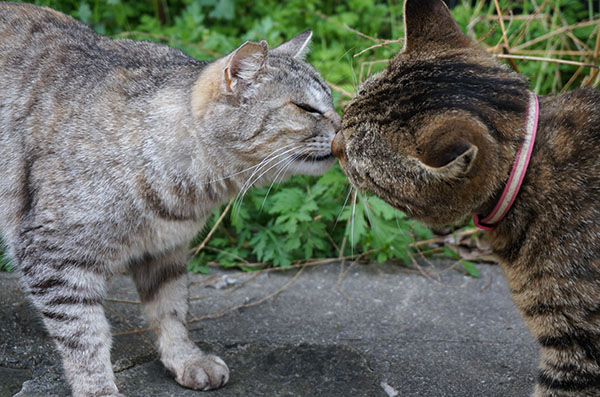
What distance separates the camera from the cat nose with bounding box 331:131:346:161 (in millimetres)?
2553

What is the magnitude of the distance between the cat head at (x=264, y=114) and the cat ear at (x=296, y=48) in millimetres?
235

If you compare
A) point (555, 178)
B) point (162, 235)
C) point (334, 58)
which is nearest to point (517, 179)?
point (555, 178)

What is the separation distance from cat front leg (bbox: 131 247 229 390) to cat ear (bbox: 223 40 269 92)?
88cm

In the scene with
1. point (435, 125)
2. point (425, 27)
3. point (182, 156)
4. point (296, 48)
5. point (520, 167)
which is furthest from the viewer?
point (296, 48)

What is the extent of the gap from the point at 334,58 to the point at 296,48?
5.32 ft

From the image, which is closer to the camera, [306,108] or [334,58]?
[306,108]

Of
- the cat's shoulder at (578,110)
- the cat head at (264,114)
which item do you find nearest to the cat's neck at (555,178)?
the cat's shoulder at (578,110)

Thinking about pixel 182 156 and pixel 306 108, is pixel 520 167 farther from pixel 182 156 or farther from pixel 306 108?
pixel 182 156

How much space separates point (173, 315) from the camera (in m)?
3.04

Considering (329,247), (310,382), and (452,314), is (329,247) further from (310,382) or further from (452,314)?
(310,382)

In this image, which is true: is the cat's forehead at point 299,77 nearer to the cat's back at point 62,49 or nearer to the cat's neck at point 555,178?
the cat's back at point 62,49

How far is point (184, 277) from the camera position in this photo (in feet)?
10.3

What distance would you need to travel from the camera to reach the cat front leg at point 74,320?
2.63m

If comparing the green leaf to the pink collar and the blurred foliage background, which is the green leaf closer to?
the blurred foliage background
